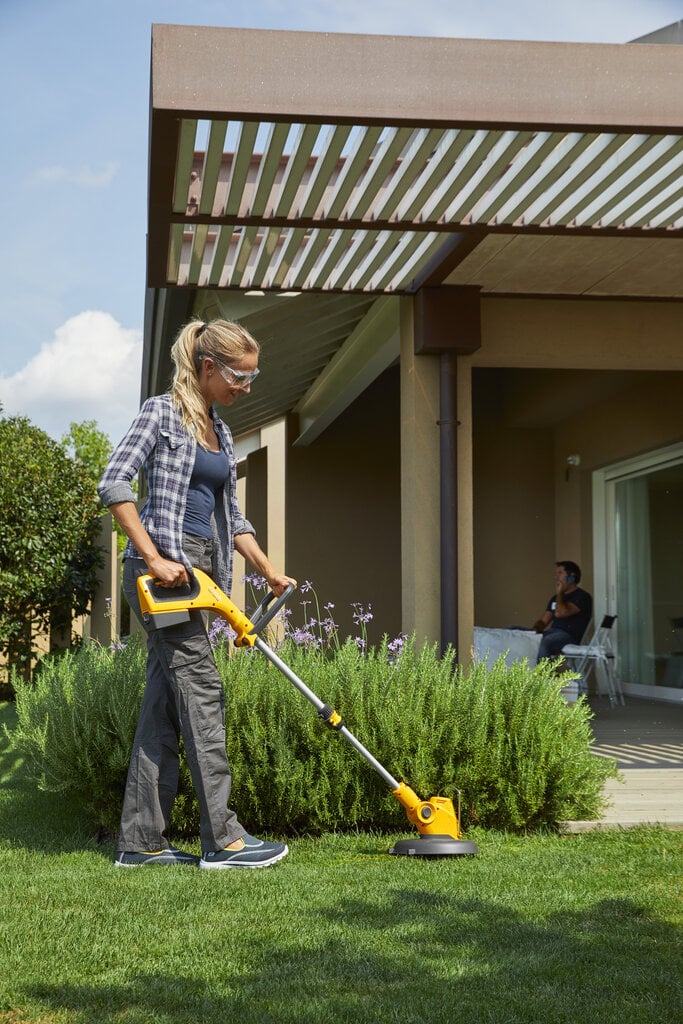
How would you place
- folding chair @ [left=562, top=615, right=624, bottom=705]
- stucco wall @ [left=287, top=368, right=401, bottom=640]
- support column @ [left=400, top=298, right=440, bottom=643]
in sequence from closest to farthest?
support column @ [left=400, top=298, right=440, bottom=643] → folding chair @ [left=562, top=615, right=624, bottom=705] → stucco wall @ [left=287, top=368, right=401, bottom=640]

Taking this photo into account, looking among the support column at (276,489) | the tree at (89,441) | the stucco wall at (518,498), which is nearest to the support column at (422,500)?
the support column at (276,489)

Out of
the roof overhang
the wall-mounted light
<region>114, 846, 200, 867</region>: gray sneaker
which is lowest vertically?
<region>114, 846, 200, 867</region>: gray sneaker

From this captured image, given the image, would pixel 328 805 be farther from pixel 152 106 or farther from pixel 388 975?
pixel 152 106

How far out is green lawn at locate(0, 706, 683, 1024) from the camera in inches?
95.0

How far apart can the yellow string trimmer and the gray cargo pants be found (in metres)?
0.13

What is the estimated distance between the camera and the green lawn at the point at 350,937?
7.92 ft

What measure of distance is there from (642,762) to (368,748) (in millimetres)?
2262

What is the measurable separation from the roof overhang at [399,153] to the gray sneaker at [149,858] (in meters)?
2.64

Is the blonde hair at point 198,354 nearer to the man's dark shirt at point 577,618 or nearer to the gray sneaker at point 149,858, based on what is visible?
the gray sneaker at point 149,858

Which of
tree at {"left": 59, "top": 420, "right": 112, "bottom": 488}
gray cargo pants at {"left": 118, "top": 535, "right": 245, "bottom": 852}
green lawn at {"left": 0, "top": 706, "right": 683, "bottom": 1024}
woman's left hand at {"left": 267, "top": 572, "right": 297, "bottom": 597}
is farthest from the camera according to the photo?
tree at {"left": 59, "top": 420, "right": 112, "bottom": 488}

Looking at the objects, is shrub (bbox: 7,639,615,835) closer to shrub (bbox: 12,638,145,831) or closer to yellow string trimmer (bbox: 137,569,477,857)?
shrub (bbox: 12,638,145,831)

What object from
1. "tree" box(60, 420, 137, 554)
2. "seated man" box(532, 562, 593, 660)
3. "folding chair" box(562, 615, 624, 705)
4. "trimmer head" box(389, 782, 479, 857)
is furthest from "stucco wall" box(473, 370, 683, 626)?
"tree" box(60, 420, 137, 554)

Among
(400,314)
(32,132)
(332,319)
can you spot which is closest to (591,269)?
(400,314)

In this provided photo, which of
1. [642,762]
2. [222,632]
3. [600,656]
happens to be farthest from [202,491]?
[600,656]
